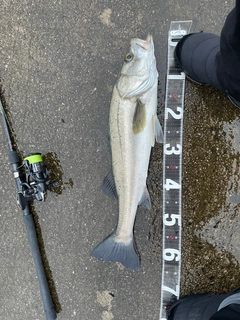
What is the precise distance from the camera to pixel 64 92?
262 centimetres

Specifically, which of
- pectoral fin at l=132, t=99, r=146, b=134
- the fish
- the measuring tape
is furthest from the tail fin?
pectoral fin at l=132, t=99, r=146, b=134

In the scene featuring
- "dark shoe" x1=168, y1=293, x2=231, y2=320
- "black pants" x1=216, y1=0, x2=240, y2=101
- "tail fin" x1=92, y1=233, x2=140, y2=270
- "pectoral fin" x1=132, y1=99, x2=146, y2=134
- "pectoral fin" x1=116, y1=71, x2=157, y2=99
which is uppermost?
"black pants" x1=216, y1=0, x2=240, y2=101

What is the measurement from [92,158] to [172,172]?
71cm

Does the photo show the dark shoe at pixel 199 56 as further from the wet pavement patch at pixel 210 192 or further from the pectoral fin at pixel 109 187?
the pectoral fin at pixel 109 187

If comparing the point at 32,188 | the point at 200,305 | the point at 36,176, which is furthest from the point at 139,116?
the point at 200,305

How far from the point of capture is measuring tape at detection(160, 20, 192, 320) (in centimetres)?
243

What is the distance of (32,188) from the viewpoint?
251cm

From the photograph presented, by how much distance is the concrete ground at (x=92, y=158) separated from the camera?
2426mm

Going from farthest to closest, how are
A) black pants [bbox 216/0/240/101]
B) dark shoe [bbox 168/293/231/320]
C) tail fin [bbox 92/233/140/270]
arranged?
tail fin [bbox 92/233/140/270] < dark shoe [bbox 168/293/231/320] < black pants [bbox 216/0/240/101]

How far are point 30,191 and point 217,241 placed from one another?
5.33ft

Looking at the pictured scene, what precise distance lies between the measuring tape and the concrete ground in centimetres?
6

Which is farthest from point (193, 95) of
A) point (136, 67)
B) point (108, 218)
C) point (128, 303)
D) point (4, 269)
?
point (4, 269)

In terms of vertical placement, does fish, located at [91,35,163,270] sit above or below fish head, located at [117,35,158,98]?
below

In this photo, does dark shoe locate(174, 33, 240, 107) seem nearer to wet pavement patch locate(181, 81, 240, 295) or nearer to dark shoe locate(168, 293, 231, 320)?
wet pavement patch locate(181, 81, 240, 295)
